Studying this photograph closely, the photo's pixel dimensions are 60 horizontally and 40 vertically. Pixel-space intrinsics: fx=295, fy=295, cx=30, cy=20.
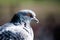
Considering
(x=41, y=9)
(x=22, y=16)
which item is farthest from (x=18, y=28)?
(x=41, y=9)

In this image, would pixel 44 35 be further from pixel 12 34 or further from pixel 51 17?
pixel 12 34

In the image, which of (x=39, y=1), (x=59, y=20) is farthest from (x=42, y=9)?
(x=59, y=20)

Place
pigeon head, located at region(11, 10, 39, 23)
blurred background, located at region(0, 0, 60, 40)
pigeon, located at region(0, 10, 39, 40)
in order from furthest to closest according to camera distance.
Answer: blurred background, located at region(0, 0, 60, 40), pigeon head, located at region(11, 10, 39, 23), pigeon, located at region(0, 10, 39, 40)

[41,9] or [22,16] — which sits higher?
[22,16]

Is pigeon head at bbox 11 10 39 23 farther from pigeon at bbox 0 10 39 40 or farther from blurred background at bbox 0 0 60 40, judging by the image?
blurred background at bbox 0 0 60 40

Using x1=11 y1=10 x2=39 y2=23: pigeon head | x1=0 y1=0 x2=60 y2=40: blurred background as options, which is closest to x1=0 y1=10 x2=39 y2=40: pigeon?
x1=11 y1=10 x2=39 y2=23: pigeon head

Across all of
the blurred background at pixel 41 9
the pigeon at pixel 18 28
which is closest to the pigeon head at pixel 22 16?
the pigeon at pixel 18 28

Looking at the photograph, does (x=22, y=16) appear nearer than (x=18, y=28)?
No

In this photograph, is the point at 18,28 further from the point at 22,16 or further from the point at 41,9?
the point at 41,9
